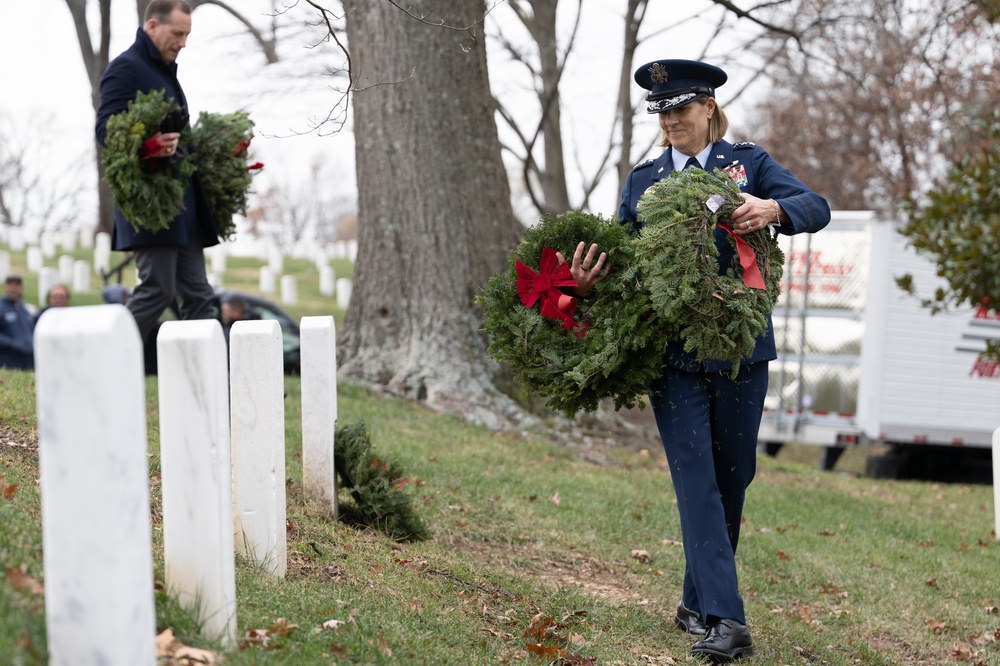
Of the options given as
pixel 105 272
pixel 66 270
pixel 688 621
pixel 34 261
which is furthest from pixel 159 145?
pixel 34 261

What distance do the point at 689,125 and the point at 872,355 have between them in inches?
436

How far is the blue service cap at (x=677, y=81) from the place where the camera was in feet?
14.8

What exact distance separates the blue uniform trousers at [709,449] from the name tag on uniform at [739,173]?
0.78m

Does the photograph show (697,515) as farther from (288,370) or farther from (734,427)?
(288,370)

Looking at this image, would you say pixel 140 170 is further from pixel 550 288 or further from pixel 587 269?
pixel 587 269

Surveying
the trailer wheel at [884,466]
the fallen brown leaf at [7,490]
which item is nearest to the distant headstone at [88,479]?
the fallen brown leaf at [7,490]

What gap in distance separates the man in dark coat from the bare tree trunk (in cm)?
345

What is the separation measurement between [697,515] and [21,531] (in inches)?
101

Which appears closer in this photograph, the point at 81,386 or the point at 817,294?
the point at 81,386

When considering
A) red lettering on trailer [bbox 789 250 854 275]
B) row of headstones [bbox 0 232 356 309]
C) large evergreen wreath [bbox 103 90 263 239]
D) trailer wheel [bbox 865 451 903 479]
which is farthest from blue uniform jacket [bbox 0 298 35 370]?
trailer wheel [bbox 865 451 903 479]

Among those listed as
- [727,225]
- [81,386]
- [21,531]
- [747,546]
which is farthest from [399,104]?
[81,386]

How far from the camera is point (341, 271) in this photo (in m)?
34.0

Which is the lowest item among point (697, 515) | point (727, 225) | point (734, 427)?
point (697, 515)

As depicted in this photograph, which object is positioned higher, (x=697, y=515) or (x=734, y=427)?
(x=734, y=427)
